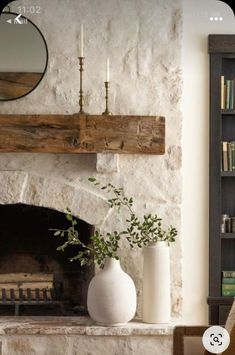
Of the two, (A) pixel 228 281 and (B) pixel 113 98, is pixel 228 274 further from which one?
(B) pixel 113 98

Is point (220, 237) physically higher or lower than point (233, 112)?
lower

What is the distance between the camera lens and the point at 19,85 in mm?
2900

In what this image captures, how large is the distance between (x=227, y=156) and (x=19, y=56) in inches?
34.0

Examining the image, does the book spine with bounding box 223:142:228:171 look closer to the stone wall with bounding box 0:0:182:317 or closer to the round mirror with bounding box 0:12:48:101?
the stone wall with bounding box 0:0:182:317

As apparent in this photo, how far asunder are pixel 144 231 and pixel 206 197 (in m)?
0.31

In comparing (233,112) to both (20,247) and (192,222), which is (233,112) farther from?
(20,247)

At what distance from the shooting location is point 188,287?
2.99 meters

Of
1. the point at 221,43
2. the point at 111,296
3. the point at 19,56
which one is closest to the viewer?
the point at 111,296

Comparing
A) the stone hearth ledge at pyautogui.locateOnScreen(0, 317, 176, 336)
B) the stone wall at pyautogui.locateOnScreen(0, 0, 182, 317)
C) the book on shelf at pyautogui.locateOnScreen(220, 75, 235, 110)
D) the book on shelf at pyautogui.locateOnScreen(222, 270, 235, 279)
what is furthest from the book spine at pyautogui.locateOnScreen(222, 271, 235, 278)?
the book on shelf at pyautogui.locateOnScreen(220, 75, 235, 110)

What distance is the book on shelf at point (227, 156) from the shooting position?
3.04m

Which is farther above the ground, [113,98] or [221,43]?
[221,43]

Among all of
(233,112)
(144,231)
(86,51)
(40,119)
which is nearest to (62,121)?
(40,119)

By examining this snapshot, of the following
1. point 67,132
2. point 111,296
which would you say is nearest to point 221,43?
point 67,132

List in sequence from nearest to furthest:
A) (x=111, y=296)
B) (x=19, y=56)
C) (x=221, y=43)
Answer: (x=111, y=296) < (x=19, y=56) < (x=221, y=43)
